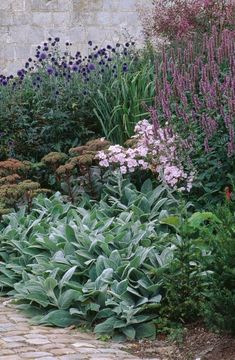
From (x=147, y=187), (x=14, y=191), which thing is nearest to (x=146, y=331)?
(x=147, y=187)

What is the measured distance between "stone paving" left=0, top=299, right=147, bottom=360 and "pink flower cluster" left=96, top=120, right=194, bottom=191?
6.28 feet

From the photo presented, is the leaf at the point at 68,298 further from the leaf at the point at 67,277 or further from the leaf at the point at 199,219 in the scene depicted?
the leaf at the point at 199,219

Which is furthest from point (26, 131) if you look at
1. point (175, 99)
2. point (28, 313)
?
point (28, 313)

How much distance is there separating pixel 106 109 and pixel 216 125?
7.66 ft

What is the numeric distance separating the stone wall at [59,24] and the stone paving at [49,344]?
28.8 ft

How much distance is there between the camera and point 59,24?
547 inches

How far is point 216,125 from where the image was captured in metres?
6.80

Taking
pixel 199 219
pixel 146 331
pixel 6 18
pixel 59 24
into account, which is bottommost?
pixel 146 331

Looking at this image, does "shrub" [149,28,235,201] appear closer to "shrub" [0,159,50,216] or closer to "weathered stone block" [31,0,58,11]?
"shrub" [0,159,50,216]

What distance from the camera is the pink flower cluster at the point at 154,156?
7.00 metres

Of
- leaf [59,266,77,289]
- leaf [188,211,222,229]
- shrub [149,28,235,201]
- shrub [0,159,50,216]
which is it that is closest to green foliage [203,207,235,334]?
leaf [188,211,222,229]

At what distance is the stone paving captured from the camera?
4.88 meters

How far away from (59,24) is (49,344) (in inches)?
373

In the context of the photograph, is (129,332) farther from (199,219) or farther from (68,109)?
(68,109)
